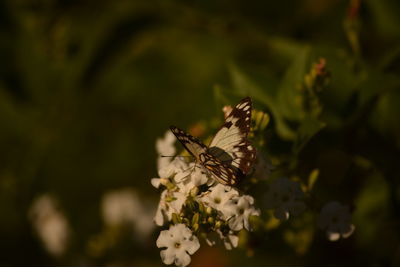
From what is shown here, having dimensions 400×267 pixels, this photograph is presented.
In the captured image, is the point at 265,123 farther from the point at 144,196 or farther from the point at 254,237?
the point at 144,196

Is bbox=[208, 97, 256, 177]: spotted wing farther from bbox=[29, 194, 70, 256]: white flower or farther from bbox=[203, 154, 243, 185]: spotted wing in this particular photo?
bbox=[29, 194, 70, 256]: white flower

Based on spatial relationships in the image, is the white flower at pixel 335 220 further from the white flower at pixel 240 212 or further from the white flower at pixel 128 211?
the white flower at pixel 128 211

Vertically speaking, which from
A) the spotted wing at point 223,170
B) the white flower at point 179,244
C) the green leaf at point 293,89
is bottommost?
the white flower at point 179,244

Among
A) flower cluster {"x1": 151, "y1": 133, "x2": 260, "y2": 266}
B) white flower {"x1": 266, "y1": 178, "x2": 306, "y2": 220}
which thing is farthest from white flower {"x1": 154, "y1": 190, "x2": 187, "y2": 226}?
white flower {"x1": 266, "y1": 178, "x2": 306, "y2": 220}

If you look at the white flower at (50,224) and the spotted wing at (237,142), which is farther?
the white flower at (50,224)

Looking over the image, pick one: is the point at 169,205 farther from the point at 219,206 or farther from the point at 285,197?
the point at 285,197

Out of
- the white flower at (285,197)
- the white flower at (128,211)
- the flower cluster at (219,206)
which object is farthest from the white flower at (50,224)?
the white flower at (285,197)

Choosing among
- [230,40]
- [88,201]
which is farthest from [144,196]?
[230,40]
